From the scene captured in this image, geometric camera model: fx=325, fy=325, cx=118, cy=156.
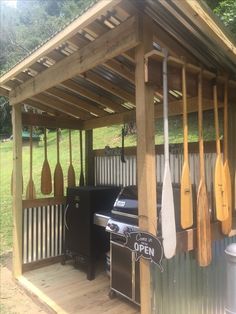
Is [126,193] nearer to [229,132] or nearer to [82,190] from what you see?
[82,190]

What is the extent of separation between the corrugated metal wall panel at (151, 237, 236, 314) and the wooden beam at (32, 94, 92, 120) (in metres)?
2.53

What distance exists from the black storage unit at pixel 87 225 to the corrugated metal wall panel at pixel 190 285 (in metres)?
1.50

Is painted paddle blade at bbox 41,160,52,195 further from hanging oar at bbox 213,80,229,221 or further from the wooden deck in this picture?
hanging oar at bbox 213,80,229,221

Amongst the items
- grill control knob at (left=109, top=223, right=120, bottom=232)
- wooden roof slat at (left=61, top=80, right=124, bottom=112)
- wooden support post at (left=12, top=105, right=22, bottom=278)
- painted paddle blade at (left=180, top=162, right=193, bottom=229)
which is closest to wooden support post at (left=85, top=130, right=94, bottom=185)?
wooden roof slat at (left=61, top=80, right=124, bottom=112)

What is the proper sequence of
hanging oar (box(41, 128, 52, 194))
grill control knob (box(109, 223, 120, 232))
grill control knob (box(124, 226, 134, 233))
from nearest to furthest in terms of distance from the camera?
grill control knob (box(124, 226, 134, 233)) → grill control knob (box(109, 223, 120, 232)) → hanging oar (box(41, 128, 52, 194))

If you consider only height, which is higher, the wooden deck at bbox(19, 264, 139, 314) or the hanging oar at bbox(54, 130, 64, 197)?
the hanging oar at bbox(54, 130, 64, 197)

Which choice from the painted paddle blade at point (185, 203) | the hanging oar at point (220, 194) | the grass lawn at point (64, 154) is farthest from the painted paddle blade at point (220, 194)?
the grass lawn at point (64, 154)

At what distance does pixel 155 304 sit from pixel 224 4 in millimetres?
5098

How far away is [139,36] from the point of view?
82.4 inches

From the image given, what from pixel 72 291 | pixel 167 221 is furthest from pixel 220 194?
pixel 72 291

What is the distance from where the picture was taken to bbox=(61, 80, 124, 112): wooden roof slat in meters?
3.50

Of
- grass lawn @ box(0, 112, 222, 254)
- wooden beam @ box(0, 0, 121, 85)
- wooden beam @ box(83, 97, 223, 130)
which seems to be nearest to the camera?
wooden beam @ box(0, 0, 121, 85)

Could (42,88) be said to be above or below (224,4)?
below

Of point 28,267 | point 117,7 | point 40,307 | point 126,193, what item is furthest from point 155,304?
point 28,267
